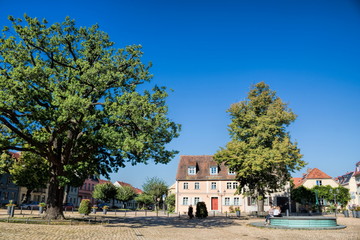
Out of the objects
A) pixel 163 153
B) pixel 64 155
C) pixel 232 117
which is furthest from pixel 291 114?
pixel 64 155

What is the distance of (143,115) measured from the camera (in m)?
19.2

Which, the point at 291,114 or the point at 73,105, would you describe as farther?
the point at 291,114

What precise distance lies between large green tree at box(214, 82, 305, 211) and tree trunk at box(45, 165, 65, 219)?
18.5 meters

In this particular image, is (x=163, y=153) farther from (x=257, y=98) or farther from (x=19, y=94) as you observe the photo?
(x=257, y=98)

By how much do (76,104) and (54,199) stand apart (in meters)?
8.59

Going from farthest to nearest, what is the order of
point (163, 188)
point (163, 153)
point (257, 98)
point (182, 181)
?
point (163, 188) < point (182, 181) < point (257, 98) < point (163, 153)

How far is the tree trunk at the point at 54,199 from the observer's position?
2103cm

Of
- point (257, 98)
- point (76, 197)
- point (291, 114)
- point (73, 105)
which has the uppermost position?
point (257, 98)

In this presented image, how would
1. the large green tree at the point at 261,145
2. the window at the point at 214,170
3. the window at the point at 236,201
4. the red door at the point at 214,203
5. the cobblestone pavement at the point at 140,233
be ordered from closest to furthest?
the cobblestone pavement at the point at 140,233, the large green tree at the point at 261,145, the window at the point at 236,201, the red door at the point at 214,203, the window at the point at 214,170

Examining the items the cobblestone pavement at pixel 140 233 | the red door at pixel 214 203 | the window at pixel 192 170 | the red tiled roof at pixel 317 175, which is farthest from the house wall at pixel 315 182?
the cobblestone pavement at pixel 140 233

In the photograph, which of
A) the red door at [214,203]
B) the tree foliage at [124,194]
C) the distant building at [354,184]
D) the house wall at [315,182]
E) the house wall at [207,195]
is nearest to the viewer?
the house wall at [207,195]

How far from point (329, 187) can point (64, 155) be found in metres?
49.7

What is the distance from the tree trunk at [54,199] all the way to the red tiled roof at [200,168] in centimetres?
2946

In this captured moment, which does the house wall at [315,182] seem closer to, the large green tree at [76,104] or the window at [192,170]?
the window at [192,170]
